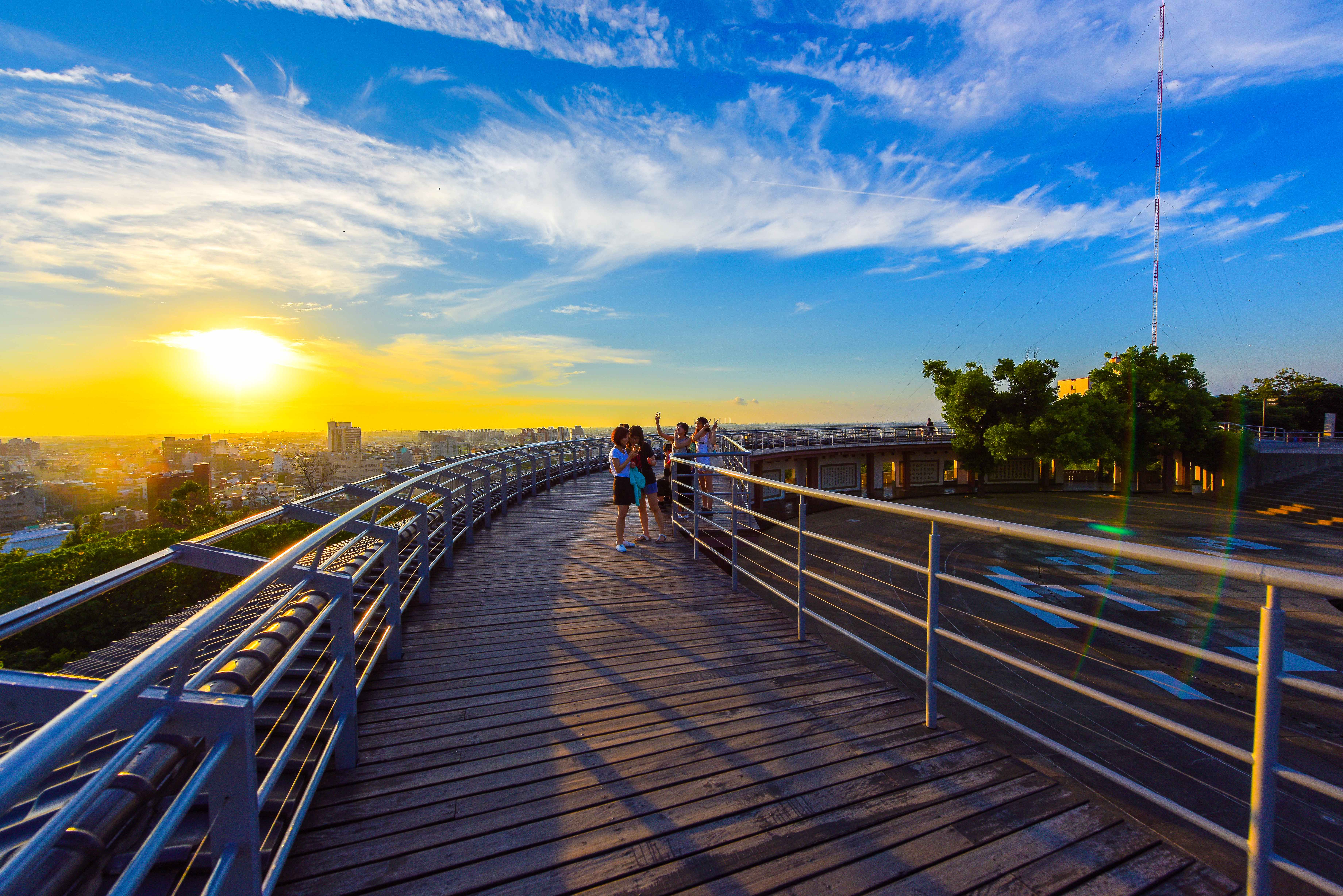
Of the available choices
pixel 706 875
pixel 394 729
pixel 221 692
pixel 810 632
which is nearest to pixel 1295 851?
pixel 810 632

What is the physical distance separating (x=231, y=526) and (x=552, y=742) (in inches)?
70.0

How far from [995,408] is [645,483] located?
3306 centimetres

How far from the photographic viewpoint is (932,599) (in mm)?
2777

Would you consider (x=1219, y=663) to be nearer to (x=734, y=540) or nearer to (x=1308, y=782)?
(x=1308, y=782)

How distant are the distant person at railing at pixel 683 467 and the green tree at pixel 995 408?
88.8 ft

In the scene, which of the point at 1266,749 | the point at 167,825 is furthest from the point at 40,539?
the point at 1266,749

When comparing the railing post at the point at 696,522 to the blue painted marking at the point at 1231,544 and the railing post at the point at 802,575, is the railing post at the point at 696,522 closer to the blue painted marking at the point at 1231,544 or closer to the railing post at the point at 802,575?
the railing post at the point at 802,575

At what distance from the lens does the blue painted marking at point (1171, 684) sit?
368 inches

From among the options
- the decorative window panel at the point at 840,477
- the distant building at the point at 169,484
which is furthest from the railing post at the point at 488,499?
the distant building at the point at 169,484

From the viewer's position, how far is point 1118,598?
2066 millimetres

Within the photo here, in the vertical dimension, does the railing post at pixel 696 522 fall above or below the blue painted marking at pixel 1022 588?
above

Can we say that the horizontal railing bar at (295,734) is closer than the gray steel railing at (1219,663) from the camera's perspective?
No

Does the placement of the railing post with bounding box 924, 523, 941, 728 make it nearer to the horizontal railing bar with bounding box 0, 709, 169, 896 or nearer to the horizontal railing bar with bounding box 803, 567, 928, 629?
the horizontal railing bar with bounding box 803, 567, 928, 629

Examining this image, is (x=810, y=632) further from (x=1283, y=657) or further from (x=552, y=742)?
(x=1283, y=657)
